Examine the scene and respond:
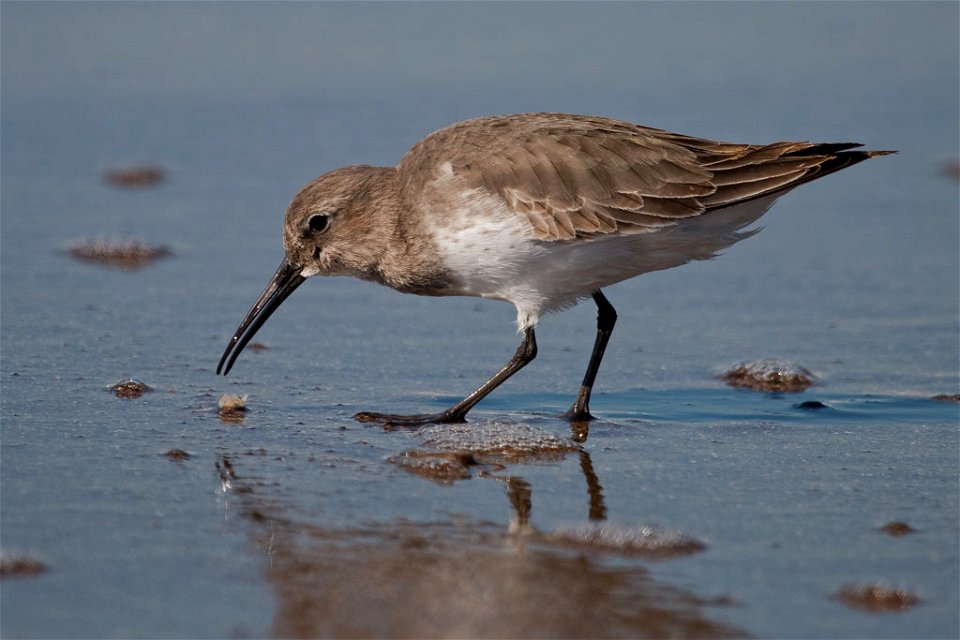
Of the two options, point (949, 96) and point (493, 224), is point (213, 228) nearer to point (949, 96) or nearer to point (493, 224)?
point (493, 224)

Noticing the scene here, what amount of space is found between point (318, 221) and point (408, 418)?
1.20 metres

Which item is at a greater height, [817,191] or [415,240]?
[817,191]

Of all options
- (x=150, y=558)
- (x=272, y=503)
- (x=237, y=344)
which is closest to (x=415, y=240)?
(x=237, y=344)

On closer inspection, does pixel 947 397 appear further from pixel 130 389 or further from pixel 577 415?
pixel 130 389

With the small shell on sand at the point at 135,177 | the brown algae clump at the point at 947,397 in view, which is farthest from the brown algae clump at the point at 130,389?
the small shell on sand at the point at 135,177

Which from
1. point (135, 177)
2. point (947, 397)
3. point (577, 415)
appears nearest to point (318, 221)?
point (577, 415)

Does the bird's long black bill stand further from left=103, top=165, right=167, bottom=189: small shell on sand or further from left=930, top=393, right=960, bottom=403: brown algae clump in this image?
left=103, top=165, right=167, bottom=189: small shell on sand

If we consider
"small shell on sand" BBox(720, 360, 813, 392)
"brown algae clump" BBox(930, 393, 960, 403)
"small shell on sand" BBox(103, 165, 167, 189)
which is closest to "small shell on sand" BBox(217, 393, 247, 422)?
"small shell on sand" BBox(720, 360, 813, 392)

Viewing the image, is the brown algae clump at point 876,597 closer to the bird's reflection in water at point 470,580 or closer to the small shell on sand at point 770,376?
the bird's reflection in water at point 470,580

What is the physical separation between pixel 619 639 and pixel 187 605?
4.41 ft

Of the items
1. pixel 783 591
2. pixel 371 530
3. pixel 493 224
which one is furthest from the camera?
pixel 493 224

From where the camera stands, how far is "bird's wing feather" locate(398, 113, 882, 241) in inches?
264

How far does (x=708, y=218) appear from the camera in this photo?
6.87 meters

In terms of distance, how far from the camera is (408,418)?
21.7 feet
